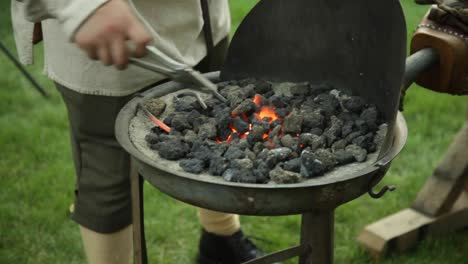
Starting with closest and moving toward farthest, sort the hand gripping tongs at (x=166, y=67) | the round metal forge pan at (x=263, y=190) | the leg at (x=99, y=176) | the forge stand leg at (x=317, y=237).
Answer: the round metal forge pan at (x=263, y=190)
the hand gripping tongs at (x=166, y=67)
the forge stand leg at (x=317, y=237)
the leg at (x=99, y=176)

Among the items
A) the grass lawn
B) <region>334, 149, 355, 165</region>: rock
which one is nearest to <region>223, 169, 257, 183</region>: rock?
<region>334, 149, 355, 165</region>: rock

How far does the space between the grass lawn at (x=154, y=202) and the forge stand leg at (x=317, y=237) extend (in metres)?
0.97

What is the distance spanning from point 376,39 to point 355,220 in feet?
4.44

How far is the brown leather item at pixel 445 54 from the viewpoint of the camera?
6.82 ft

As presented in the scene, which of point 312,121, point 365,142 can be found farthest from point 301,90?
point 365,142

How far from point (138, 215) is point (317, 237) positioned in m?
0.47

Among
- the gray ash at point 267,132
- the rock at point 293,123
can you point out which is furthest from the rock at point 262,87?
the rock at point 293,123

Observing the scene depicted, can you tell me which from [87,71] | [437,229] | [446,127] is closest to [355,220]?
[437,229]

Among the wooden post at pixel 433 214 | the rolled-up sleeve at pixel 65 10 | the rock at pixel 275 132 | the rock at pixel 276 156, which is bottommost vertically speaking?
the wooden post at pixel 433 214

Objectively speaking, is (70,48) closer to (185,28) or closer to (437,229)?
(185,28)

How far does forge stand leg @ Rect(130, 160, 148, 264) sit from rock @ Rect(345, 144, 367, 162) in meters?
0.53

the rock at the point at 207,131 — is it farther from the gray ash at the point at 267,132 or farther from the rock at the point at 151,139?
the rock at the point at 151,139

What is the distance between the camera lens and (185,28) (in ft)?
6.63

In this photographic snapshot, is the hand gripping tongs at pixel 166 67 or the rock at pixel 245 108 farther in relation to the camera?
the rock at pixel 245 108
